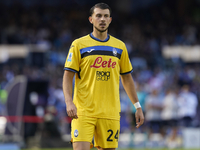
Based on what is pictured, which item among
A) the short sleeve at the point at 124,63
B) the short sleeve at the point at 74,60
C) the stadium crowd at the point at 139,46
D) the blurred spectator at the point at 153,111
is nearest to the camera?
the short sleeve at the point at 74,60

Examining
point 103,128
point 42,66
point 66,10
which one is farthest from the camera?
point 66,10

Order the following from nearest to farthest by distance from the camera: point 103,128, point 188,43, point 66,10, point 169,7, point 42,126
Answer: point 103,128, point 42,126, point 188,43, point 66,10, point 169,7

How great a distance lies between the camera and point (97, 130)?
15.4 feet

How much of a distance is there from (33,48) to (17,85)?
21.9 feet

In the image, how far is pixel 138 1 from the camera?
28969 millimetres

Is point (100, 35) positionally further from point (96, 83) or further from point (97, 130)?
point (97, 130)

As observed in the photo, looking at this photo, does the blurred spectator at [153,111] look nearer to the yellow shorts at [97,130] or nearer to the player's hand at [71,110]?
the yellow shorts at [97,130]

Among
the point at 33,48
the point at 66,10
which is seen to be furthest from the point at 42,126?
the point at 66,10

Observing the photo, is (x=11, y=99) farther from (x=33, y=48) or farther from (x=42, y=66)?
(x=33, y=48)

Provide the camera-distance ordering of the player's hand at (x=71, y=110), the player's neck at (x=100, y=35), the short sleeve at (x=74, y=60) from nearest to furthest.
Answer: the player's hand at (x=71, y=110)
the short sleeve at (x=74, y=60)
the player's neck at (x=100, y=35)

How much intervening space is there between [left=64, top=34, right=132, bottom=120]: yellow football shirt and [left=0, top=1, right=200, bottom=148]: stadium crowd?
7648 millimetres

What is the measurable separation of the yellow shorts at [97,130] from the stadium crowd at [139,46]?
762 cm

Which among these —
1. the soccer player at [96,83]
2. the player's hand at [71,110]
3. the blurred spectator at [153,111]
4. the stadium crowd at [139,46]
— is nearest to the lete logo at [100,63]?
the soccer player at [96,83]

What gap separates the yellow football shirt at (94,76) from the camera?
467 centimetres
